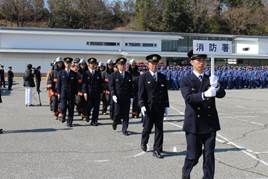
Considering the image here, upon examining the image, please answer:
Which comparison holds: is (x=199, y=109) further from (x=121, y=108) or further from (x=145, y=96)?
(x=121, y=108)

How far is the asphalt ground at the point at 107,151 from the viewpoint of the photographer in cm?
786

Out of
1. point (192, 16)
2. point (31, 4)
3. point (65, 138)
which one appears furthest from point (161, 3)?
point (65, 138)

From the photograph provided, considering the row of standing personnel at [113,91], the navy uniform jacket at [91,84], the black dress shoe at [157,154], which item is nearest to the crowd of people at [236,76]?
the row of standing personnel at [113,91]

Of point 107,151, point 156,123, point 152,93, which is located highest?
point 152,93

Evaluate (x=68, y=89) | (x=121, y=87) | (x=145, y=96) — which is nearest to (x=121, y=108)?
(x=121, y=87)

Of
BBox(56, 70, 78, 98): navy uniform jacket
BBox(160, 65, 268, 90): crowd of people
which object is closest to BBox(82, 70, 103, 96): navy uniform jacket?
BBox(56, 70, 78, 98): navy uniform jacket

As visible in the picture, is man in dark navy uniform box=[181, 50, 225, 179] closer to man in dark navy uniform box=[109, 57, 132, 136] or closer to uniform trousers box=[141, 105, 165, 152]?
uniform trousers box=[141, 105, 165, 152]

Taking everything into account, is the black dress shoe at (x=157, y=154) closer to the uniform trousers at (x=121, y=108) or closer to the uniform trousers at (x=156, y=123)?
the uniform trousers at (x=156, y=123)

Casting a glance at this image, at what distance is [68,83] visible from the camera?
45.0ft

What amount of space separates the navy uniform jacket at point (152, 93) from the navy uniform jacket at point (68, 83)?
457 cm

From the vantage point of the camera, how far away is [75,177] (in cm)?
750

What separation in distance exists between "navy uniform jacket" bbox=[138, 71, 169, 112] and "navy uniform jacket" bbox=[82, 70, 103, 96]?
4346mm

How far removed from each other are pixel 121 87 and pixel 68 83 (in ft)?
6.82

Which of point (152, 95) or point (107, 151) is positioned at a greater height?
point (152, 95)
